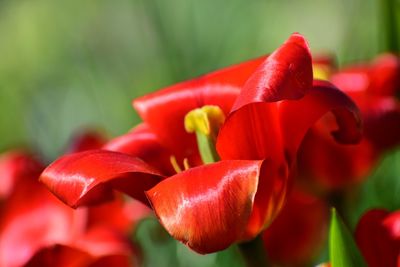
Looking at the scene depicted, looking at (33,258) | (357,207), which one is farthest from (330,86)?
(357,207)

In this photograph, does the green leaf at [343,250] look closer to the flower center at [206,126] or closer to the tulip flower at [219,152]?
the tulip flower at [219,152]

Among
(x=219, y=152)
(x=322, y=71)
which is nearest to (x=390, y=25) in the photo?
(x=322, y=71)

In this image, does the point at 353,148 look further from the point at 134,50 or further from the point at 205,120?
the point at 134,50

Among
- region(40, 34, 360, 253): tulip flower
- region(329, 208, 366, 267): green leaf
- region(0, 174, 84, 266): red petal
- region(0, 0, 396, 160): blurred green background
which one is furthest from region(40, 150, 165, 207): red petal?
region(0, 0, 396, 160): blurred green background

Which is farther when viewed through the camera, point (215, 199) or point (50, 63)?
point (50, 63)

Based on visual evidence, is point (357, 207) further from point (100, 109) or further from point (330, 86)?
point (100, 109)

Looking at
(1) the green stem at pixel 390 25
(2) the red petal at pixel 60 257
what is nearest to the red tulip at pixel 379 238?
(2) the red petal at pixel 60 257
